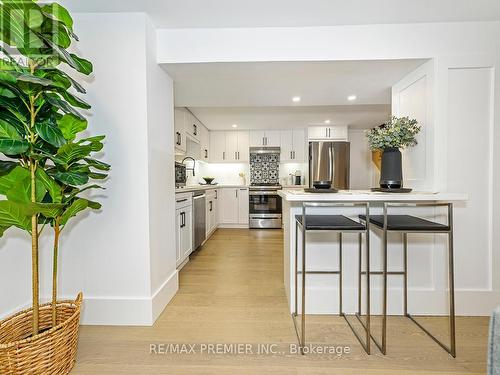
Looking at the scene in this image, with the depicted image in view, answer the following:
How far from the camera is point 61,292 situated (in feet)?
5.85

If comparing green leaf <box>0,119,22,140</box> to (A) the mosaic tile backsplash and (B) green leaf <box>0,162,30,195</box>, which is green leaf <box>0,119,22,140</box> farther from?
(A) the mosaic tile backsplash

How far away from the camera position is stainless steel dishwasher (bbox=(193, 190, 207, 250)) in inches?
133

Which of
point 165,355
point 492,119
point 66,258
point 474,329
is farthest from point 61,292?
point 492,119

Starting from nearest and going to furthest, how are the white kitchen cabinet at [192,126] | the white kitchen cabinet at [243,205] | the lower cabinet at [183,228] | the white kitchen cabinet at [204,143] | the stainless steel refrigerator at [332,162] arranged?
the lower cabinet at [183,228]
the white kitchen cabinet at [192,126]
the white kitchen cabinet at [204,143]
the stainless steel refrigerator at [332,162]
the white kitchen cabinet at [243,205]

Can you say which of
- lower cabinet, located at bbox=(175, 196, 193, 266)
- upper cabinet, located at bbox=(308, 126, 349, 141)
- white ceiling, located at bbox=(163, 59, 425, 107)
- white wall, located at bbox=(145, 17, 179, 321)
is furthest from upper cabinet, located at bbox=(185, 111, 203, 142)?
upper cabinet, located at bbox=(308, 126, 349, 141)

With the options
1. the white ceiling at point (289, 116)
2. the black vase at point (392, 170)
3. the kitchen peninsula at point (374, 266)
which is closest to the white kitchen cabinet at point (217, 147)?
the white ceiling at point (289, 116)

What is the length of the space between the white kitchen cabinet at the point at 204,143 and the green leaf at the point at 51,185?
386 cm

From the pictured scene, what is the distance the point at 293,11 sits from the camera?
1.71 metres

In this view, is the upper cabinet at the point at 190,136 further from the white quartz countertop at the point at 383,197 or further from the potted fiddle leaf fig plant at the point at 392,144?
the potted fiddle leaf fig plant at the point at 392,144

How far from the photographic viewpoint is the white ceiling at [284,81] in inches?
78.4

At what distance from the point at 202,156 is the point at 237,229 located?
1.75 m

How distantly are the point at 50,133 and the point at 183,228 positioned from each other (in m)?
1.95

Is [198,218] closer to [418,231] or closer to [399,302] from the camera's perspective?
[399,302]
